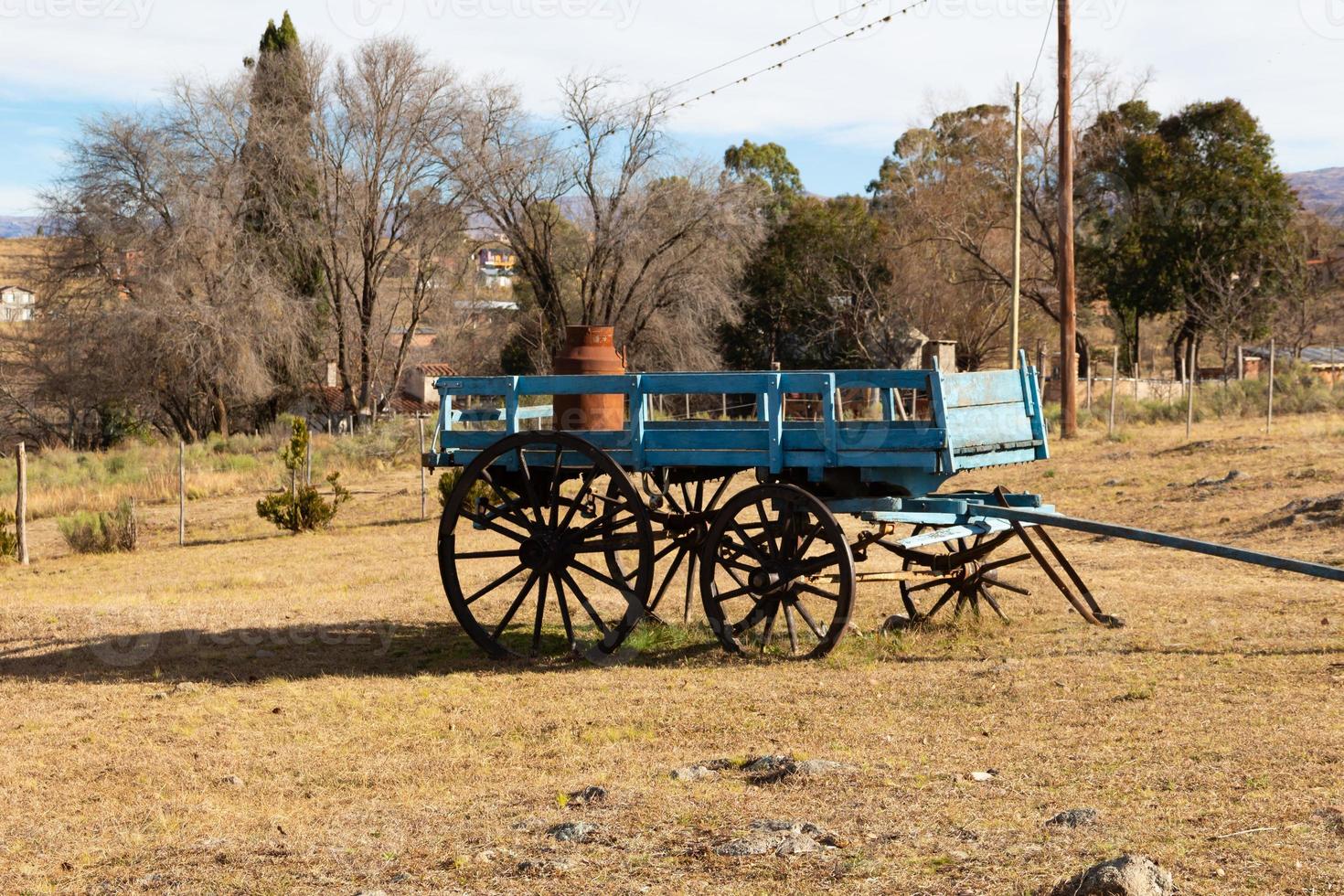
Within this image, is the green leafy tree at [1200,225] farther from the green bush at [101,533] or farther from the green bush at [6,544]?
the green bush at [6,544]

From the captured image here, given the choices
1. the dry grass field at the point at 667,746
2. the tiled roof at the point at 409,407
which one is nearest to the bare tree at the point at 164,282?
the tiled roof at the point at 409,407

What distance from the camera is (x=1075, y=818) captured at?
4.91 m

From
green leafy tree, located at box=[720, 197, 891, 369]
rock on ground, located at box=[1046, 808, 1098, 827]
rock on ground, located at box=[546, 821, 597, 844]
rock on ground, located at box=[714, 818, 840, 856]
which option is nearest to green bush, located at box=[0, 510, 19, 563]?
rock on ground, located at box=[546, 821, 597, 844]

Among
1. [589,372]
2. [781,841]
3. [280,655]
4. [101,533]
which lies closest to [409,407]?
[101,533]

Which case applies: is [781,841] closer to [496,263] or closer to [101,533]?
[101,533]

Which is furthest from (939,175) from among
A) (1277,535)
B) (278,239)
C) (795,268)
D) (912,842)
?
(912,842)

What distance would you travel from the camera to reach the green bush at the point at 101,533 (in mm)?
18381

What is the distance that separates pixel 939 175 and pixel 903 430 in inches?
1621

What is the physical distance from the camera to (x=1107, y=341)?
6259cm

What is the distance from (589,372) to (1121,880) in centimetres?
638

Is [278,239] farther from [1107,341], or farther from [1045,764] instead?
[1107,341]

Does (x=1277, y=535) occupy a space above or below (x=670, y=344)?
below

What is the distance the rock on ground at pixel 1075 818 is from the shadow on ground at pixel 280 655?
430 centimetres

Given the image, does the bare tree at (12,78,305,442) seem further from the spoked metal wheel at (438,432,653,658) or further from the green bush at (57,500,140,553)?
the spoked metal wheel at (438,432,653,658)
